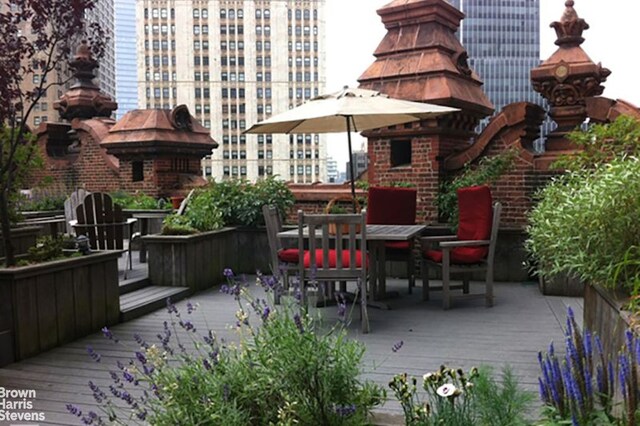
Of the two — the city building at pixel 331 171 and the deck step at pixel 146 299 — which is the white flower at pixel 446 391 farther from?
the city building at pixel 331 171

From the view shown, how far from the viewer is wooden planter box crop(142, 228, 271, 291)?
6906mm

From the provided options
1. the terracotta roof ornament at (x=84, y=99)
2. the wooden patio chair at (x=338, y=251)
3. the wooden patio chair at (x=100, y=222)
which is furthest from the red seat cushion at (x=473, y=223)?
the terracotta roof ornament at (x=84, y=99)

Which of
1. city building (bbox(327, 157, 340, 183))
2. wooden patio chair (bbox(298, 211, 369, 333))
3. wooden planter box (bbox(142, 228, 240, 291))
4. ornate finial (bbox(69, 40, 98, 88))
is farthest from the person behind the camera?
city building (bbox(327, 157, 340, 183))

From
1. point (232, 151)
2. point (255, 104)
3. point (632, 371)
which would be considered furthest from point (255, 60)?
point (632, 371)

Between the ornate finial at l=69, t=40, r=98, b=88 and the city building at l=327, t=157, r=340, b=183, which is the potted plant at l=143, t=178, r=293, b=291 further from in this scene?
the city building at l=327, t=157, r=340, b=183

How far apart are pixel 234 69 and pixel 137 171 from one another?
328 ft

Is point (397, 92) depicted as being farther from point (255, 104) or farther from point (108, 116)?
point (255, 104)

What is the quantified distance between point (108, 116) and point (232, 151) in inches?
3680

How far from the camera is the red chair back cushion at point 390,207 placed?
7.09 metres

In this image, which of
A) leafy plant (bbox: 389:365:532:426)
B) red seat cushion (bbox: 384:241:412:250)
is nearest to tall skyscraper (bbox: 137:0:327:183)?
red seat cushion (bbox: 384:241:412:250)

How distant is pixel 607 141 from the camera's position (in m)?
6.24

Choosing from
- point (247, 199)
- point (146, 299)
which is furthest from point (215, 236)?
point (146, 299)

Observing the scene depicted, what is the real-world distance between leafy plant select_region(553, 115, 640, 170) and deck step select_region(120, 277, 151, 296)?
4.71m

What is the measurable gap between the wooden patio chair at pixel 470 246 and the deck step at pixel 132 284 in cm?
314
